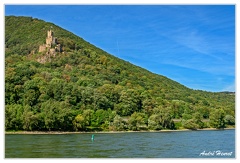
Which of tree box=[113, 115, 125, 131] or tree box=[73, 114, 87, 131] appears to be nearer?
tree box=[73, 114, 87, 131]

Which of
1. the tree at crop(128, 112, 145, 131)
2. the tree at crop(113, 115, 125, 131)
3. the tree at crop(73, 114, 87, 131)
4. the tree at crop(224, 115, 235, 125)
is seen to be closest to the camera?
the tree at crop(73, 114, 87, 131)

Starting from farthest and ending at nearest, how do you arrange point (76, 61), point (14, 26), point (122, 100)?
point (14, 26)
point (76, 61)
point (122, 100)

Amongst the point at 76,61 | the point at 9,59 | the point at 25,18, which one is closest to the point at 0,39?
the point at 9,59

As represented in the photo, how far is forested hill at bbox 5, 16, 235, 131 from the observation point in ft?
95.6

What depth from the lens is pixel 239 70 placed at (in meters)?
7.70

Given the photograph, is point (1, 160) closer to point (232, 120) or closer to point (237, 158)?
point (237, 158)

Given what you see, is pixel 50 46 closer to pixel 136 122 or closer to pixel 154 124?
pixel 136 122

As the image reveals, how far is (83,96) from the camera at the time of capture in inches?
1480

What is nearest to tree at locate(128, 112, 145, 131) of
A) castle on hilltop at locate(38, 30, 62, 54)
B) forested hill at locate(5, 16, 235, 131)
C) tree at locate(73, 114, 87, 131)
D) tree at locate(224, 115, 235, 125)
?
forested hill at locate(5, 16, 235, 131)

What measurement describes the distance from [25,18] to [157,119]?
4568 cm

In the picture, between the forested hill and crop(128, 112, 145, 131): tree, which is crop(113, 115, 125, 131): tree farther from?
crop(128, 112, 145, 131): tree

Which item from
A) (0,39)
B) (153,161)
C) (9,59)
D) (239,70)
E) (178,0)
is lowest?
(153,161)

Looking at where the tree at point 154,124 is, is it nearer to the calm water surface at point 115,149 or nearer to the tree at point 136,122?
the tree at point 136,122

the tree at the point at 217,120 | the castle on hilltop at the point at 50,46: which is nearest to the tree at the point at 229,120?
the tree at the point at 217,120
